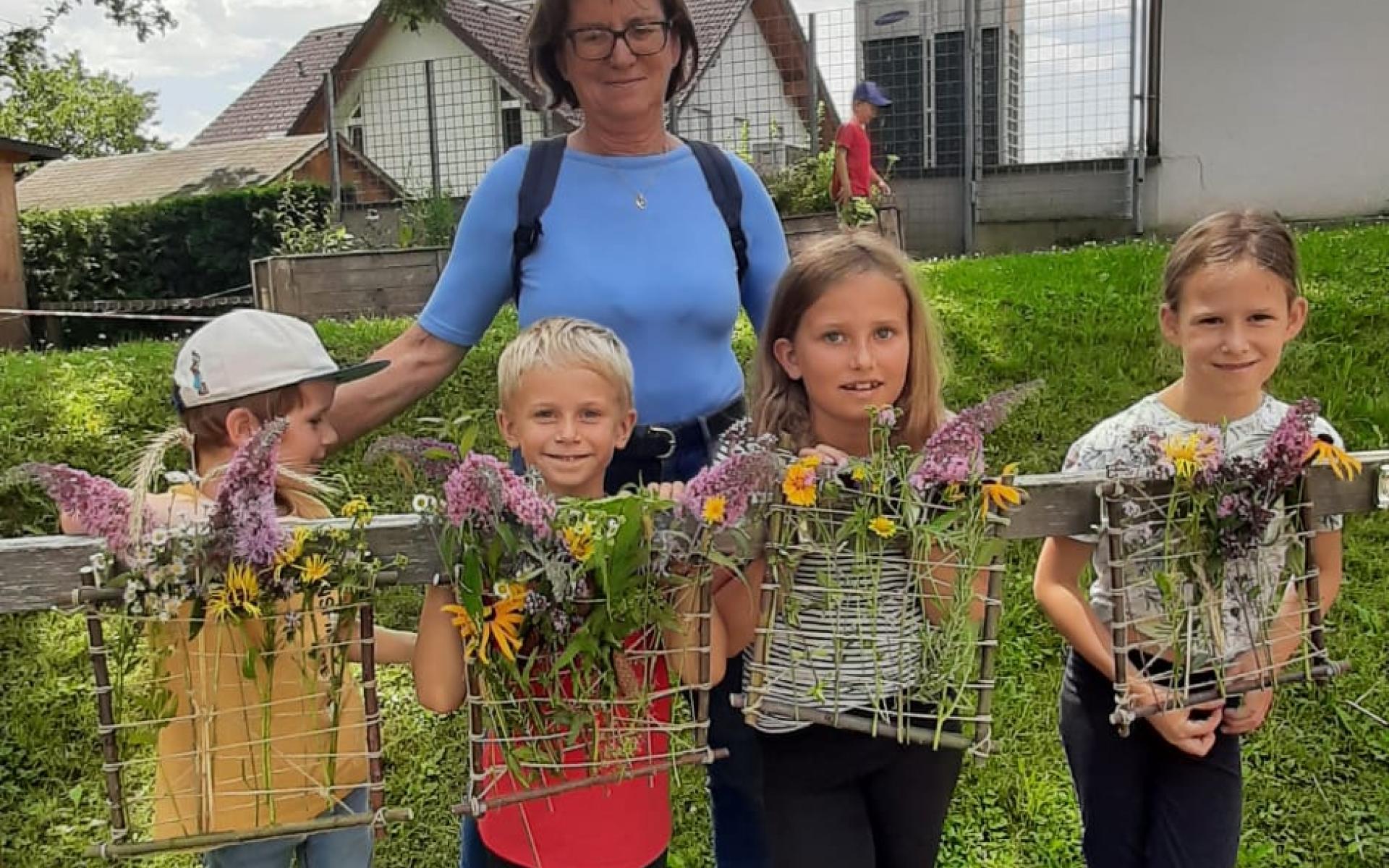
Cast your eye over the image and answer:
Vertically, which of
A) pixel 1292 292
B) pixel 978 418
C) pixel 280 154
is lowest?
pixel 978 418

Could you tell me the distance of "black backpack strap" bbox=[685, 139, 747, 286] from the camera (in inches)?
90.3

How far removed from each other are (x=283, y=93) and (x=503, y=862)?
1229 inches

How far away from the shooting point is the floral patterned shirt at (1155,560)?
6.01 ft

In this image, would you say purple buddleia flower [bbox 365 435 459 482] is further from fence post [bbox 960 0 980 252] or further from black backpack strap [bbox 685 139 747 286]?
fence post [bbox 960 0 980 252]

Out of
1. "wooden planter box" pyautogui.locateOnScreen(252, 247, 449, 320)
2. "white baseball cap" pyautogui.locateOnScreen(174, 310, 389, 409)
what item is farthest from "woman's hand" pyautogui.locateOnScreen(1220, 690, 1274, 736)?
"wooden planter box" pyautogui.locateOnScreen(252, 247, 449, 320)

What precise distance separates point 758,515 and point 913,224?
976 centimetres

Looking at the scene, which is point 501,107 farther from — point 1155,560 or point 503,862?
point 1155,560

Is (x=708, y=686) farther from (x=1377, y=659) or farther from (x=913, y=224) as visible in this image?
(x=913, y=224)

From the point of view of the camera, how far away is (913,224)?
36.1 ft

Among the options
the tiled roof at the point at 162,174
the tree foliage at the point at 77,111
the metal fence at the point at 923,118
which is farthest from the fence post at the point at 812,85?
the tree foliage at the point at 77,111

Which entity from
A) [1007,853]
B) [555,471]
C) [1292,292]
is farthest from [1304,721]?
[555,471]

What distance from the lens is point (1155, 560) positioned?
1802 millimetres

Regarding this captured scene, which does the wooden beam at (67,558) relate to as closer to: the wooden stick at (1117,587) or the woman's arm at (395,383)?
the wooden stick at (1117,587)

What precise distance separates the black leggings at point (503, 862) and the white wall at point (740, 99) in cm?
972
